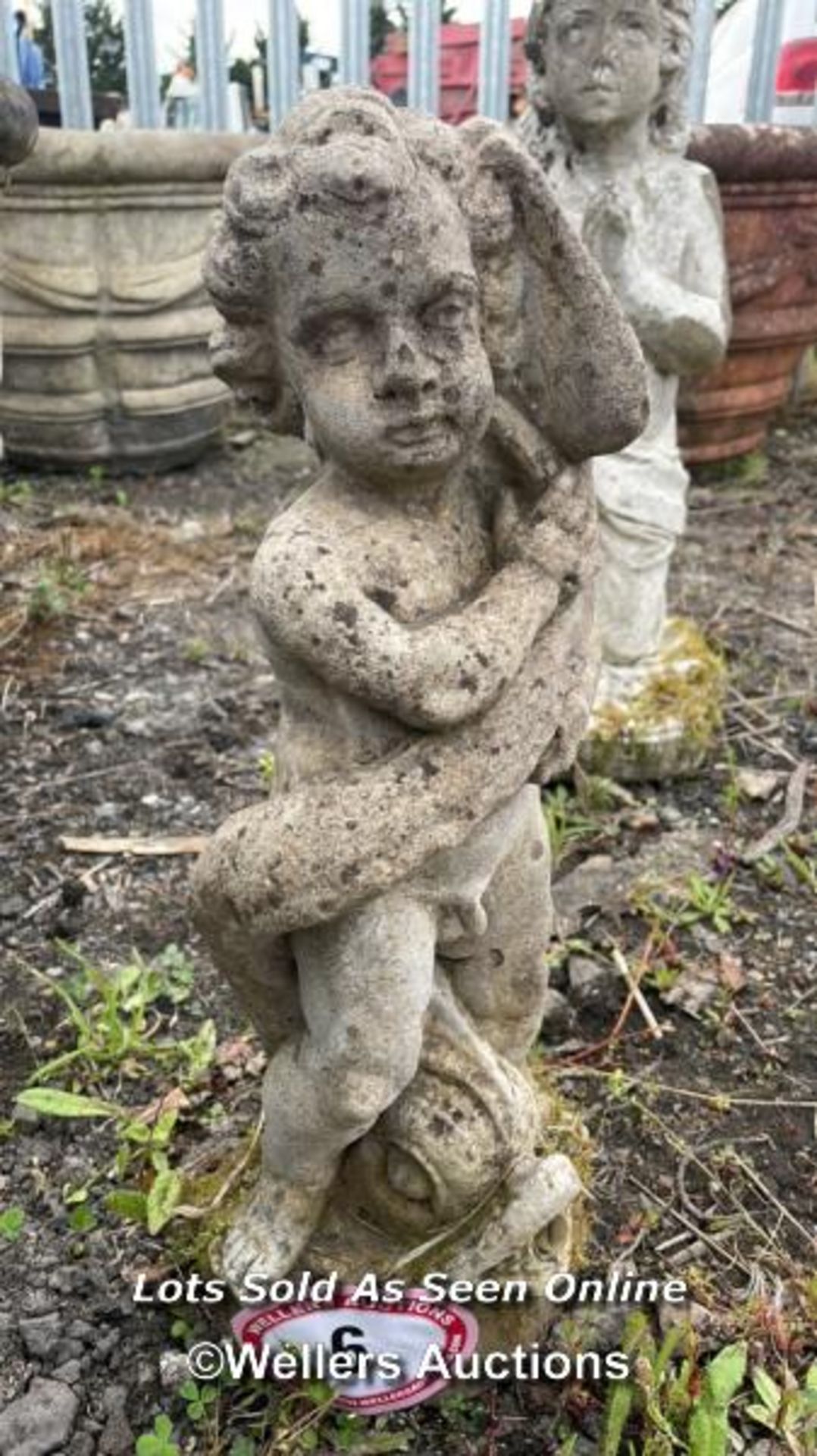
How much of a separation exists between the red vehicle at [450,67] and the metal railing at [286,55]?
169 mm

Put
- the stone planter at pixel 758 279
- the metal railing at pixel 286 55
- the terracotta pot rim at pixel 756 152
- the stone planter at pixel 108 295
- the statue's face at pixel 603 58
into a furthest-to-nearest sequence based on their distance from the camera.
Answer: the metal railing at pixel 286 55, the stone planter at pixel 108 295, the stone planter at pixel 758 279, the terracotta pot rim at pixel 756 152, the statue's face at pixel 603 58

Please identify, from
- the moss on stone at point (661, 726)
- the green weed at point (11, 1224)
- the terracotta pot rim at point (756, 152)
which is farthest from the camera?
the terracotta pot rim at point (756, 152)

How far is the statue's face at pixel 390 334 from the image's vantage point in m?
1.58

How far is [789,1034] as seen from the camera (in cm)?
291

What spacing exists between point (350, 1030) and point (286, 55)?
5553 mm

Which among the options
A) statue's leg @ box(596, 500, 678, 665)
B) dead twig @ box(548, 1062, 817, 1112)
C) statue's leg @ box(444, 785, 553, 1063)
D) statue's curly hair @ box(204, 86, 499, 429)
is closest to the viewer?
statue's curly hair @ box(204, 86, 499, 429)

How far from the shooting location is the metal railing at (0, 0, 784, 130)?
6.05 meters

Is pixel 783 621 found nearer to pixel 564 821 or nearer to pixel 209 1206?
pixel 564 821

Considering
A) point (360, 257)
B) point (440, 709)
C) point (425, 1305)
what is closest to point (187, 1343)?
point (425, 1305)

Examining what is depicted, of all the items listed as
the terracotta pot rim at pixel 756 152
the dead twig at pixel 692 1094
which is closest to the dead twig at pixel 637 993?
the dead twig at pixel 692 1094

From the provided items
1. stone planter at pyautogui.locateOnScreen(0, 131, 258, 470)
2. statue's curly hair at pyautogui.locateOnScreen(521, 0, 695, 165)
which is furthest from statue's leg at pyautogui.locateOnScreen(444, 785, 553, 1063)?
stone planter at pyautogui.locateOnScreen(0, 131, 258, 470)

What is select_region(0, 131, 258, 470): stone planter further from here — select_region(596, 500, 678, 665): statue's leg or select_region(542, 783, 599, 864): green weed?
select_region(542, 783, 599, 864): green weed

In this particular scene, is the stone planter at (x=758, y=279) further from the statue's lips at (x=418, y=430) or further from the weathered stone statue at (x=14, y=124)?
the statue's lips at (x=418, y=430)

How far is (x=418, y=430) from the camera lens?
1653mm
